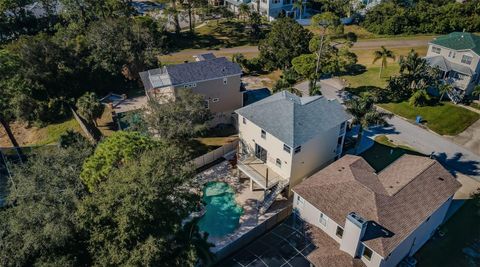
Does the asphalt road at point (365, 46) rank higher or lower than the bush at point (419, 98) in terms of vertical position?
higher

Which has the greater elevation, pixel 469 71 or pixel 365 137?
pixel 469 71

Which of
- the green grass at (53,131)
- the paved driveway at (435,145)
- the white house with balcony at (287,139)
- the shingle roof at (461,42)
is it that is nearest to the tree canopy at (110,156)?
the white house with balcony at (287,139)

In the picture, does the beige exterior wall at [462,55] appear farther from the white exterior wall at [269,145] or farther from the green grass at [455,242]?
the white exterior wall at [269,145]

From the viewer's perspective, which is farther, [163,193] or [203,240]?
[203,240]

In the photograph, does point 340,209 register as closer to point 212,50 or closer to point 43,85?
point 43,85

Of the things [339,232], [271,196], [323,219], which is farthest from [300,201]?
[339,232]

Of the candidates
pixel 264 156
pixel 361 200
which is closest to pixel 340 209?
pixel 361 200
